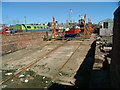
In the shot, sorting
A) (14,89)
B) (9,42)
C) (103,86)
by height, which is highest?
(9,42)

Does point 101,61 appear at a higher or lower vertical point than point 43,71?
higher

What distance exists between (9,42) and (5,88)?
7310 millimetres

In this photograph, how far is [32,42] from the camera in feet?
48.8

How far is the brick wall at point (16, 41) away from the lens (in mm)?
10695

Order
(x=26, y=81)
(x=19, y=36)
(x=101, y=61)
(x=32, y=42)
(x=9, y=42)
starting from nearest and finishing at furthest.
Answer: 1. (x=26, y=81)
2. (x=101, y=61)
3. (x=9, y=42)
4. (x=19, y=36)
5. (x=32, y=42)

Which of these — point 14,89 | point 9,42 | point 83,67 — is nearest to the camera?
point 14,89

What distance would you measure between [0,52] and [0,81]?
5.50m

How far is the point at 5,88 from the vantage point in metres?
4.73

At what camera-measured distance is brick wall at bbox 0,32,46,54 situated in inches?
421

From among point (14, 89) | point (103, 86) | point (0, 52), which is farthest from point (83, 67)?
point (0, 52)

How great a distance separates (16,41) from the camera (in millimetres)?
12195

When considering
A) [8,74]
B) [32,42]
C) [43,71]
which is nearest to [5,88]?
[8,74]

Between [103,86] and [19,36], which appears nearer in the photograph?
[103,86]

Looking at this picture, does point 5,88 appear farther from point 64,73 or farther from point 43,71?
point 64,73
